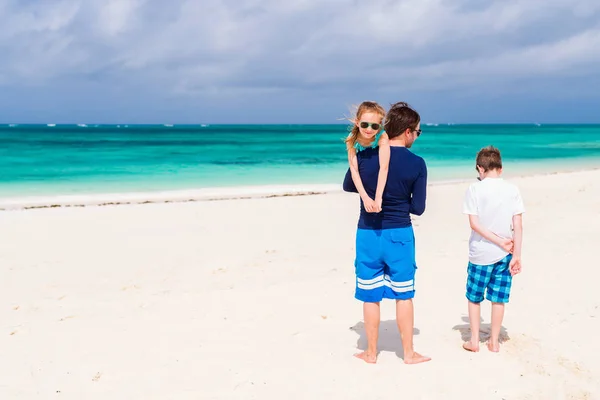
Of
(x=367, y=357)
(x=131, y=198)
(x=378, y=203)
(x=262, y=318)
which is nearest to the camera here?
(x=378, y=203)

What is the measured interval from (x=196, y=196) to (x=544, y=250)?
38.3ft

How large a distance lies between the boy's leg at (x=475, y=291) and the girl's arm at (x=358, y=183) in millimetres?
1078

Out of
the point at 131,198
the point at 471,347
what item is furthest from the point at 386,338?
the point at 131,198

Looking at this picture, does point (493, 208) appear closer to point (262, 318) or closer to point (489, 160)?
point (489, 160)

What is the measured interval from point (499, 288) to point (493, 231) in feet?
1.44

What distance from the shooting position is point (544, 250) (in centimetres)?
731

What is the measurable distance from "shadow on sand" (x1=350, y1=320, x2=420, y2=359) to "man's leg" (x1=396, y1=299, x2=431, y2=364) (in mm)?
150

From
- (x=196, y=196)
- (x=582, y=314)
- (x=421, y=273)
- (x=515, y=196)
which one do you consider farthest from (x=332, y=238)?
(x=196, y=196)

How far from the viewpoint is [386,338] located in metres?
4.52

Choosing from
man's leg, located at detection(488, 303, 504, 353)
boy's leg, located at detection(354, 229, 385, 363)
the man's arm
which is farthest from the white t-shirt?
boy's leg, located at detection(354, 229, 385, 363)

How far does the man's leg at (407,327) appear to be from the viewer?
3836mm

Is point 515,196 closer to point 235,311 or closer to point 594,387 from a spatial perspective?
point 594,387

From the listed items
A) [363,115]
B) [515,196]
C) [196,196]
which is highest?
[363,115]

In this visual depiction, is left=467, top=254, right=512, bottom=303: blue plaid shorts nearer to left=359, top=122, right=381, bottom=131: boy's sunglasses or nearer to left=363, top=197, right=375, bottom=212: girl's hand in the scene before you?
left=363, top=197, right=375, bottom=212: girl's hand
